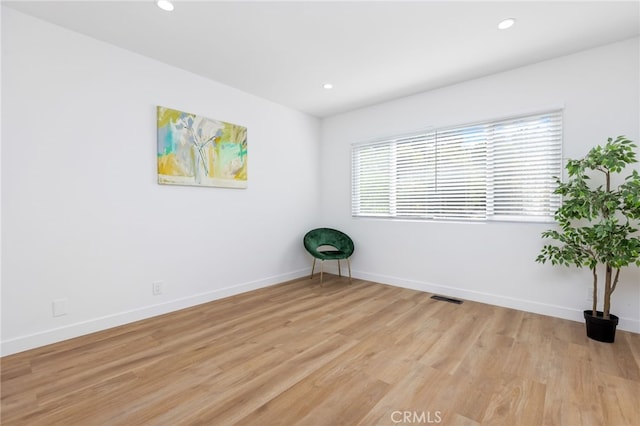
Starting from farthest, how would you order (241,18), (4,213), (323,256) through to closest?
(323,256)
(241,18)
(4,213)

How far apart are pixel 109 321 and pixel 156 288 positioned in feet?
1.52

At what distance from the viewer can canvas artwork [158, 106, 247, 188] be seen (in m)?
3.00

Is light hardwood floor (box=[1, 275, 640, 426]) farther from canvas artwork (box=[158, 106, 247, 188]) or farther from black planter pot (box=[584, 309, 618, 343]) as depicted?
canvas artwork (box=[158, 106, 247, 188])

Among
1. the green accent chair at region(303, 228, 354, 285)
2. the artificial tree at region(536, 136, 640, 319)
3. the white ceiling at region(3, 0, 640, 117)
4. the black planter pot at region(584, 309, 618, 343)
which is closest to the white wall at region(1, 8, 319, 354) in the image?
the white ceiling at region(3, 0, 640, 117)

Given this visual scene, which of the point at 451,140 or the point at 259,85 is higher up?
the point at 259,85

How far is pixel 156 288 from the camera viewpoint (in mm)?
2961

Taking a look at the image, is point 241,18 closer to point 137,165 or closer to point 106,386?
point 137,165

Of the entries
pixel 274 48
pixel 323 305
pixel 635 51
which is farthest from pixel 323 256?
pixel 635 51

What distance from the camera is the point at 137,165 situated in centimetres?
281

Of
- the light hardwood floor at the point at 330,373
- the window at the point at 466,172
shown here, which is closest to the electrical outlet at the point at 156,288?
→ the light hardwood floor at the point at 330,373

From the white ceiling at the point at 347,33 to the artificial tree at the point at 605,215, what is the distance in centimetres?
107

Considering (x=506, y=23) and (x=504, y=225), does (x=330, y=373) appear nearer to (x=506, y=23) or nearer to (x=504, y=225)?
(x=504, y=225)

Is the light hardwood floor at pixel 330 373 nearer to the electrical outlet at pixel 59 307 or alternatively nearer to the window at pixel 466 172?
the electrical outlet at pixel 59 307

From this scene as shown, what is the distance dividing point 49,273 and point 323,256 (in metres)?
2.80
